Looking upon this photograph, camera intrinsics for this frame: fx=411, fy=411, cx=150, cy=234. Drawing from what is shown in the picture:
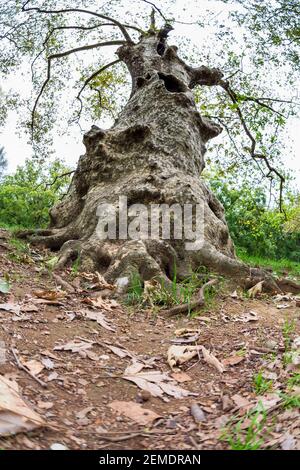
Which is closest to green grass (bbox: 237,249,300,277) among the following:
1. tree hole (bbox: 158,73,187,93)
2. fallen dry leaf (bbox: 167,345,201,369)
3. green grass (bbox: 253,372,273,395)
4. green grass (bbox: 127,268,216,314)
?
tree hole (bbox: 158,73,187,93)

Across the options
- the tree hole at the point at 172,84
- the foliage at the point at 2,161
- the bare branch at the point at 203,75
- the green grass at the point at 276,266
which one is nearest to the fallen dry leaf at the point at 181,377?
the tree hole at the point at 172,84

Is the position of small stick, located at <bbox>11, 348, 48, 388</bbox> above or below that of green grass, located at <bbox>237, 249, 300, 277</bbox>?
above

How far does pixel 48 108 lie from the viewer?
11953mm

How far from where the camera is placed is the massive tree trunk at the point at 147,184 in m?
4.61

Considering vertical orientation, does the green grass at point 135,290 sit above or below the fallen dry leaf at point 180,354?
above

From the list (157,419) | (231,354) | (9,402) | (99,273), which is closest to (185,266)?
(99,273)

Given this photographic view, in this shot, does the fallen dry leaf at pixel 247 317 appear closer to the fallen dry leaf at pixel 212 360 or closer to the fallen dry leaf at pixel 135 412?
the fallen dry leaf at pixel 212 360

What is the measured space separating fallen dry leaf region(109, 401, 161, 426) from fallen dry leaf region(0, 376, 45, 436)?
46 cm

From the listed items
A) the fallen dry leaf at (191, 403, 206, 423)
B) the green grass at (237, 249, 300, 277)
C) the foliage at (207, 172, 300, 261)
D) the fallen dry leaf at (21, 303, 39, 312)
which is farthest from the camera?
the foliage at (207, 172, 300, 261)

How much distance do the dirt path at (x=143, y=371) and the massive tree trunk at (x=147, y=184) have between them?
772mm

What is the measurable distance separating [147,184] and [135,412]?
3576 mm

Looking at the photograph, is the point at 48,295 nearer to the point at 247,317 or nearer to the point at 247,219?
the point at 247,317

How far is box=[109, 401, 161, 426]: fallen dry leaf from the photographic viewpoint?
193cm

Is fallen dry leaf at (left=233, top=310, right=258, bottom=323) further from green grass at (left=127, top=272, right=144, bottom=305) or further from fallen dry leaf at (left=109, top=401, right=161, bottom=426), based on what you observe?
fallen dry leaf at (left=109, top=401, right=161, bottom=426)
